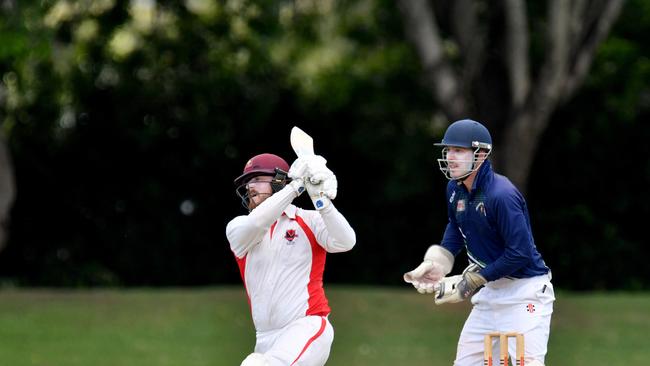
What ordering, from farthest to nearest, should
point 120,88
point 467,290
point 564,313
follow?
point 120,88
point 564,313
point 467,290

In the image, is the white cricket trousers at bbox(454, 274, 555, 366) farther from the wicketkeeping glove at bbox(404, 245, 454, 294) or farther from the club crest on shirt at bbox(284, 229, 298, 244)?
the club crest on shirt at bbox(284, 229, 298, 244)

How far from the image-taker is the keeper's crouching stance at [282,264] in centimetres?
634

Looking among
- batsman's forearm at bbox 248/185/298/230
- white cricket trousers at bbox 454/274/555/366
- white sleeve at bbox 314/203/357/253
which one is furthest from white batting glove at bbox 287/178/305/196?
white cricket trousers at bbox 454/274/555/366

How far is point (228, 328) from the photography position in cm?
1448

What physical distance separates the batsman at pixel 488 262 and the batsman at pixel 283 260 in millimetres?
584

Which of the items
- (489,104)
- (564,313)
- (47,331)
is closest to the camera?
(47,331)

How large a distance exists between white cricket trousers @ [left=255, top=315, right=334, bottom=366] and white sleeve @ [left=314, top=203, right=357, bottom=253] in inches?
15.4

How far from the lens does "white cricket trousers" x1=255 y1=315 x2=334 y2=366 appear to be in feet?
20.8

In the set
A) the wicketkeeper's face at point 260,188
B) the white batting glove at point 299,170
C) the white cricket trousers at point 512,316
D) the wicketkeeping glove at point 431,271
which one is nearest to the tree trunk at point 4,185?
the wicketkeeping glove at point 431,271

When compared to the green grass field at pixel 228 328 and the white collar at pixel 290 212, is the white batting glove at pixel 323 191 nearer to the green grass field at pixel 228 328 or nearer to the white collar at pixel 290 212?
the white collar at pixel 290 212

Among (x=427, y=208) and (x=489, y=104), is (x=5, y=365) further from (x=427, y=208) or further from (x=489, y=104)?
(x=427, y=208)

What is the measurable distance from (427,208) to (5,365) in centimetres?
1018

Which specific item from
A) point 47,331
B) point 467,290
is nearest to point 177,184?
point 47,331

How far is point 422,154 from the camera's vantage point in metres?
20.7
